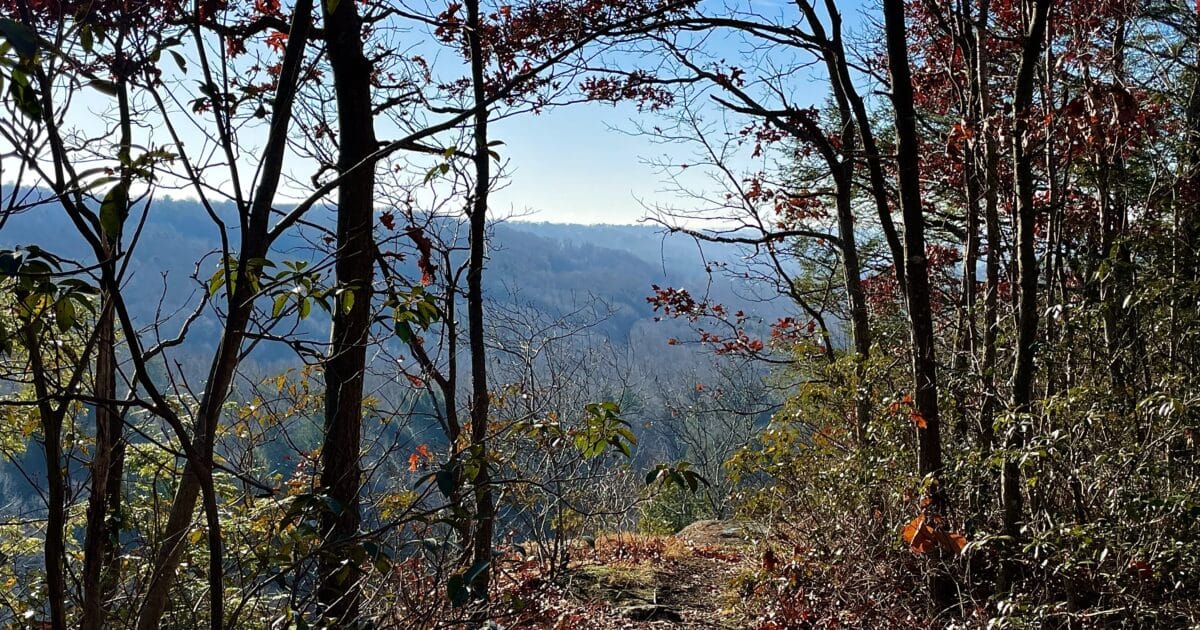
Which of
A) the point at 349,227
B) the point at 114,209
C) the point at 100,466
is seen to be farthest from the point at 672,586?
the point at 114,209

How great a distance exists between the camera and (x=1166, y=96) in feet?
15.1

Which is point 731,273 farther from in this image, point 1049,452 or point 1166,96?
point 1049,452

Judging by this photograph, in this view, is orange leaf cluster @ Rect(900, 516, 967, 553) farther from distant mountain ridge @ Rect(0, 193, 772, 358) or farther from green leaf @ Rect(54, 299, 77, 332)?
distant mountain ridge @ Rect(0, 193, 772, 358)

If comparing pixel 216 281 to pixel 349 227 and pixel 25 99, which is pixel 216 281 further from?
pixel 349 227

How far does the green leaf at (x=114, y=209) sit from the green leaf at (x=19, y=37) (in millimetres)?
366

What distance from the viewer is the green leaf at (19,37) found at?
1.11 metres

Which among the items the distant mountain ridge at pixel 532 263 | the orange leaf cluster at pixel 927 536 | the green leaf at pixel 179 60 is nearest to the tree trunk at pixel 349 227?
the green leaf at pixel 179 60

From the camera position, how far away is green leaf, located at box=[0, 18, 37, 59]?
43.6 inches

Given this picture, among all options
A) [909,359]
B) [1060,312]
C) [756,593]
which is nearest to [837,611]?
[756,593]

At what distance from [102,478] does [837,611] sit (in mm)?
3960

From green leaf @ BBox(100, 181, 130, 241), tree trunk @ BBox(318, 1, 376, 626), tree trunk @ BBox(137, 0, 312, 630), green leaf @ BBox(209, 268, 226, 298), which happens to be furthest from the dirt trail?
green leaf @ BBox(100, 181, 130, 241)

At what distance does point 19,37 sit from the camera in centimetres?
112

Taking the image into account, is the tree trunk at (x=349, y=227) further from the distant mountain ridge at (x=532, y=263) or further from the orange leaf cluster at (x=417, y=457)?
the distant mountain ridge at (x=532, y=263)

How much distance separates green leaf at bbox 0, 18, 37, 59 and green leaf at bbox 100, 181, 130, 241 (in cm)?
37
